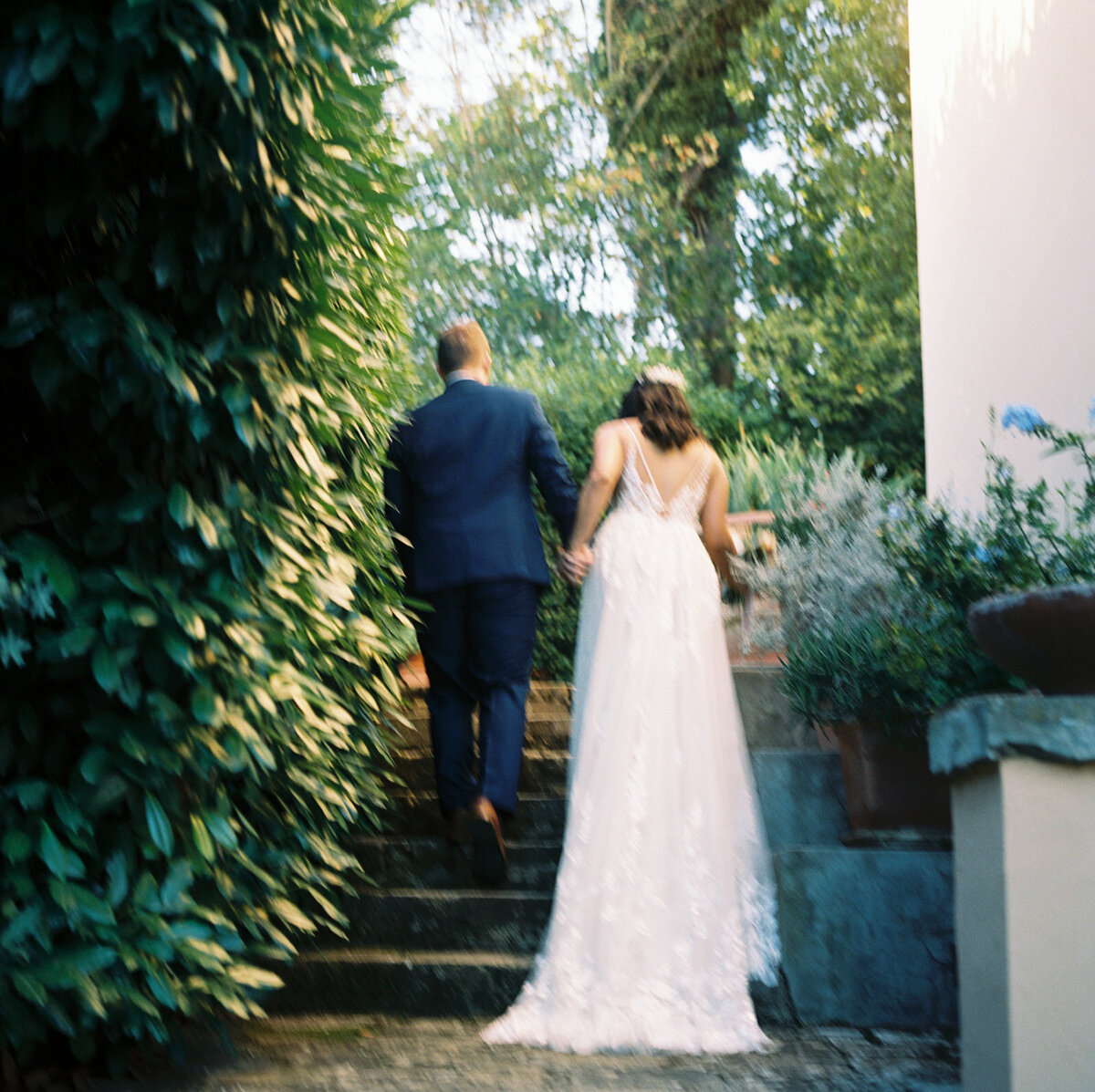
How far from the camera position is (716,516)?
4.71m

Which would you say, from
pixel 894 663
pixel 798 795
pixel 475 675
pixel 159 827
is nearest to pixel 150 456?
pixel 159 827

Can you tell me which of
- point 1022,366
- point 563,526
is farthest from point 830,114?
point 563,526

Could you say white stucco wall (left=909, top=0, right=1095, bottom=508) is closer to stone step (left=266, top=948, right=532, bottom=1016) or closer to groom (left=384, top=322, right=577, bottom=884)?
groom (left=384, top=322, right=577, bottom=884)

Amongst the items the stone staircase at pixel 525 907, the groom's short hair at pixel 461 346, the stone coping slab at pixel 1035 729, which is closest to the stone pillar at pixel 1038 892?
the stone coping slab at pixel 1035 729

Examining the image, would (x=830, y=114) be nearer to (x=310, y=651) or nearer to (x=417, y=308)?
(x=417, y=308)

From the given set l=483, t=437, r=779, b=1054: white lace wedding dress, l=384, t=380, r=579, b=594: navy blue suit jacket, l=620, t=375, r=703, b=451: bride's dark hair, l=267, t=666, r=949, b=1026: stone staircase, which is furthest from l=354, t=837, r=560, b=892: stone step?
l=620, t=375, r=703, b=451: bride's dark hair

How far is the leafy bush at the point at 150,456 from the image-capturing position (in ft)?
8.45

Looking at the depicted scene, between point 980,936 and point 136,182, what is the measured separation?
2.39 metres

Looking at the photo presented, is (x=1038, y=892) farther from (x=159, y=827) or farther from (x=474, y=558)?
(x=474, y=558)

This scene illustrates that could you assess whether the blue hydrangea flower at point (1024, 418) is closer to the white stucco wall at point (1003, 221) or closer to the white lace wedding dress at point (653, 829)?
the white lace wedding dress at point (653, 829)

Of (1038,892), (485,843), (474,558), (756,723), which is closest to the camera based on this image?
(1038,892)

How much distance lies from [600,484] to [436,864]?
4.99 ft

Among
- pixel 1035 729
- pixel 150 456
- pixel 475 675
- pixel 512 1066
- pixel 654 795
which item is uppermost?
pixel 150 456

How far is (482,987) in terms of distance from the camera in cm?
395
